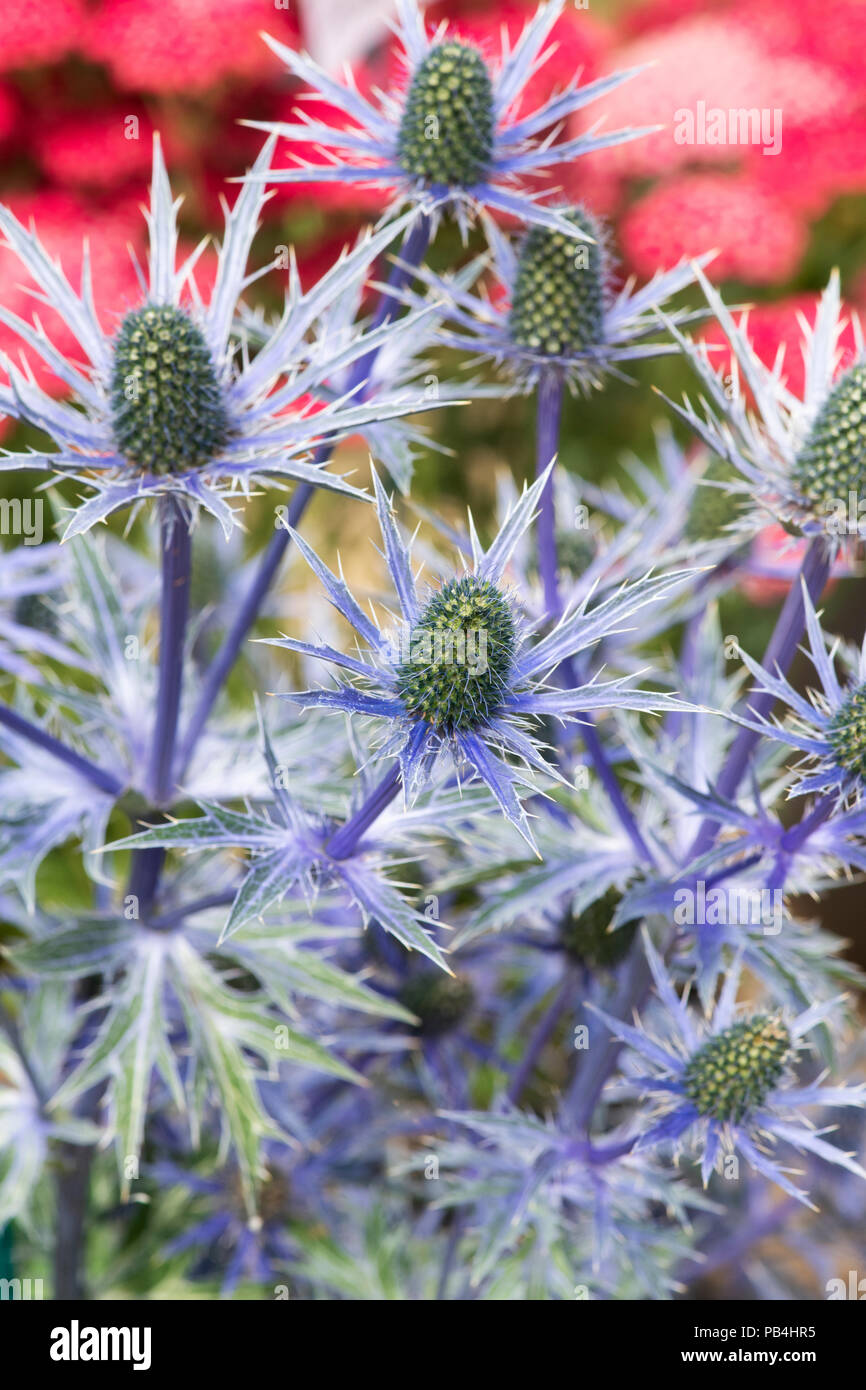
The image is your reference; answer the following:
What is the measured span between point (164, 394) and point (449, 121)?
31 centimetres

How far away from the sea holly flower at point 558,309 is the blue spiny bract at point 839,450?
0.13 metres

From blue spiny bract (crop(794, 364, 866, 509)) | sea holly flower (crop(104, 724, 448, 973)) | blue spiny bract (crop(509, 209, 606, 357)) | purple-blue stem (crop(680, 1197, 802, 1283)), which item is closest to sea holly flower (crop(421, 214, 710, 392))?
blue spiny bract (crop(509, 209, 606, 357))

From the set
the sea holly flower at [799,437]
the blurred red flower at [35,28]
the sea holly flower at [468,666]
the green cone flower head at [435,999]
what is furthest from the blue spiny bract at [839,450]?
the blurred red flower at [35,28]

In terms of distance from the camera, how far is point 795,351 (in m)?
1.75

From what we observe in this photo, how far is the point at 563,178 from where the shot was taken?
2.01m

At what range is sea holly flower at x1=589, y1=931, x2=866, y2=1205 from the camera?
2.83 ft

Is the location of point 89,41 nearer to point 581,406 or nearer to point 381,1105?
point 581,406

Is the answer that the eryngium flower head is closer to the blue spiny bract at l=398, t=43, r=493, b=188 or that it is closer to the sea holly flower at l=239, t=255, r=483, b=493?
the sea holly flower at l=239, t=255, r=483, b=493

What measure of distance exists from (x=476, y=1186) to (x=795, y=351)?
4.31 feet

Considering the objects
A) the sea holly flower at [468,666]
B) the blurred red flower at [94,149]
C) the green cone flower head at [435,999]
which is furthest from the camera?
the blurred red flower at [94,149]

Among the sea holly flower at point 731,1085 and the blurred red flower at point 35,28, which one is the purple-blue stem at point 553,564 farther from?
the blurred red flower at point 35,28

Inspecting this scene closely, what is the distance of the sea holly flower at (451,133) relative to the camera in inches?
34.3

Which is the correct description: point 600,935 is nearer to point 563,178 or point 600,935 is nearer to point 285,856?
point 285,856
